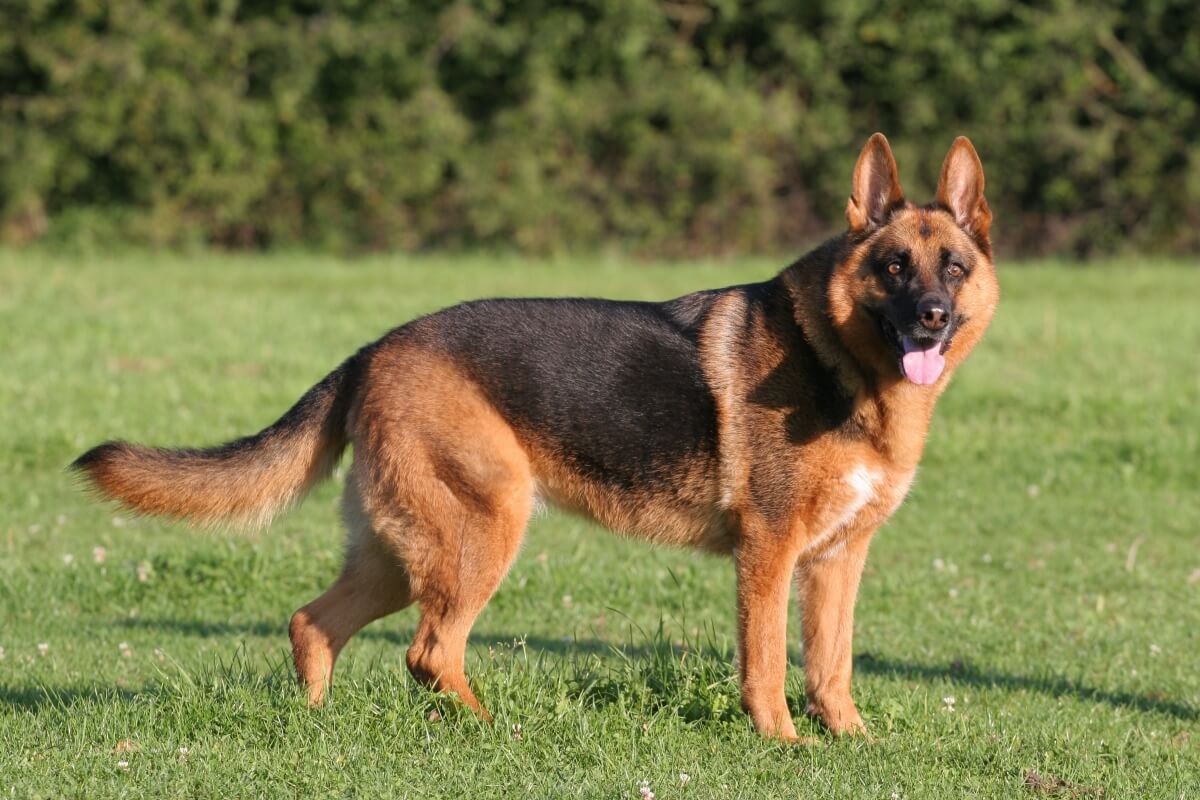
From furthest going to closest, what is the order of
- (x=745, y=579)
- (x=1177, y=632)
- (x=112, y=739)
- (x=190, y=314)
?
1. (x=190, y=314)
2. (x=1177, y=632)
3. (x=745, y=579)
4. (x=112, y=739)

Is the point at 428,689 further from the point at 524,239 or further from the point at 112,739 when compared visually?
the point at 524,239

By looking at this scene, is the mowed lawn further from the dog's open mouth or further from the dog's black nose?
the dog's black nose

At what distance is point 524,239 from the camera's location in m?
Answer: 21.3

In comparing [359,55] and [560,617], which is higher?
[359,55]

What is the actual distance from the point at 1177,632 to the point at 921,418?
2500mm

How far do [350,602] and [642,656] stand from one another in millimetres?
1409

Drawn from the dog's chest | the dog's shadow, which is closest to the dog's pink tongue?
the dog's chest

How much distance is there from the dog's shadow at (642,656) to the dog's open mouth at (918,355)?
1.26 meters

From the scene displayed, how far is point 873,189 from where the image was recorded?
5.52 meters

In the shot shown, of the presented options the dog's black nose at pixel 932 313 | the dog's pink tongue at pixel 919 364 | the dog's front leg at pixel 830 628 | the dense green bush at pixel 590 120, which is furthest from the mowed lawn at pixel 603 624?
the dense green bush at pixel 590 120

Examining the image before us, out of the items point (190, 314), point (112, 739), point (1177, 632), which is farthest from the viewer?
point (190, 314)

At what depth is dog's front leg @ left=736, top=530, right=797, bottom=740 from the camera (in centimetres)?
523

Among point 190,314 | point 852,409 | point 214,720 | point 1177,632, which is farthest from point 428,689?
point 190,314

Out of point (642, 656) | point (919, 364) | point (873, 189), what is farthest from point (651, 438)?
point (642, 656)
